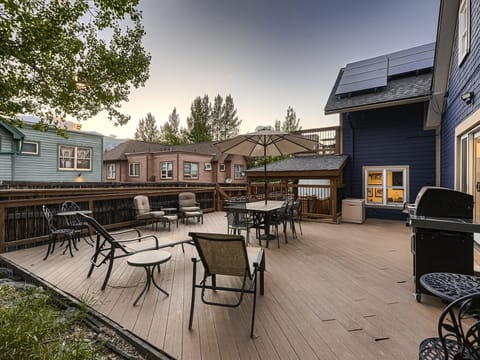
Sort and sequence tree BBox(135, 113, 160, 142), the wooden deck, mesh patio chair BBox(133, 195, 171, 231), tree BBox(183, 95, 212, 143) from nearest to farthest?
the wooden deck → mesh patio chair BBox(133, 195, 171, 231) → tree BBox(183, 95, 212, 143) → tree BBox(135, 113, 160, 142)

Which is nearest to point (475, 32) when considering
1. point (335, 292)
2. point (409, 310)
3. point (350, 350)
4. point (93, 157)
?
point (409, 310)

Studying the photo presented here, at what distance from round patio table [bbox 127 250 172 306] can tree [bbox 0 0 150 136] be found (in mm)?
3734

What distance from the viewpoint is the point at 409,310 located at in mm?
2623

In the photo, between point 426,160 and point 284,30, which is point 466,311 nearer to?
point 426,160

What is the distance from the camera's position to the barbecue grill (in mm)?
2746

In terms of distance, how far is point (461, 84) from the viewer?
15.5 feet

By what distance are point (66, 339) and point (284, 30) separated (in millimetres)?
11902

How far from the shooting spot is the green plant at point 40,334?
1837mm

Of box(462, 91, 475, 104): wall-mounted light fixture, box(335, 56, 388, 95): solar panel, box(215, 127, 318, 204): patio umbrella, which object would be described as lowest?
box(215, 127, 318, 204): patio umbrella

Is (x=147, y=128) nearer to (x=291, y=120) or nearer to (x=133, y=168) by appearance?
(x=133, y=168)

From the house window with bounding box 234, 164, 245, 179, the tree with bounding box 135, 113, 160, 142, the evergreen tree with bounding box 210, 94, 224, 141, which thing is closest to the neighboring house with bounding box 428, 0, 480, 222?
the house window with bounding box 234, 164, 245, 179

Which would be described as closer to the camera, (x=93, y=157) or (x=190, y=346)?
(x=190, y=346)

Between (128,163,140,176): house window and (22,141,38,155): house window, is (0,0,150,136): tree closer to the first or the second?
(22,141,38,155): house window

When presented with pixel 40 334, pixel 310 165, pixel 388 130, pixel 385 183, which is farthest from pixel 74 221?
pixel 388 130
